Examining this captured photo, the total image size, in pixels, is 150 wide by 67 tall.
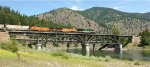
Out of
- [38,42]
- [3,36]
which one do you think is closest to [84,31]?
[38,42]

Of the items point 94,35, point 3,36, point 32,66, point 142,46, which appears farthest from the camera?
point 142,46

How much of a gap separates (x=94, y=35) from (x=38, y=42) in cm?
3060

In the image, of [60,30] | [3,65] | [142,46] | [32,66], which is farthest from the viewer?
[142,46]

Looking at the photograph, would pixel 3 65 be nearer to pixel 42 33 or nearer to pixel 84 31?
pixel 42 33

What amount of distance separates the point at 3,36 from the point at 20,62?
70.7 metres

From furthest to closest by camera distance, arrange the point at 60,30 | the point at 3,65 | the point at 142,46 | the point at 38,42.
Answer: the point at 142,46 → the point at 60,30 → the point at 38,42 → the point at 3,65

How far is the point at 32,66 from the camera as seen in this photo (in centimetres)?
2970

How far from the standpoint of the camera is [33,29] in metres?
131

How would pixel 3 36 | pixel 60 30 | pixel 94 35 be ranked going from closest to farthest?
pixel 3 36
pixel 60 30
pixel 94 35

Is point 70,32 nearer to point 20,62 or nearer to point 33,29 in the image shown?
point 33,29

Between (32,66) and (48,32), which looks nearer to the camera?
(32,66)

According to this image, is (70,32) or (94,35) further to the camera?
(94,35)

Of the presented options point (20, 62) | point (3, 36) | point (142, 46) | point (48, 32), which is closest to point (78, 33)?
point (48, 32)

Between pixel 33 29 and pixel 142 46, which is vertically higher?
pixel 33 29
